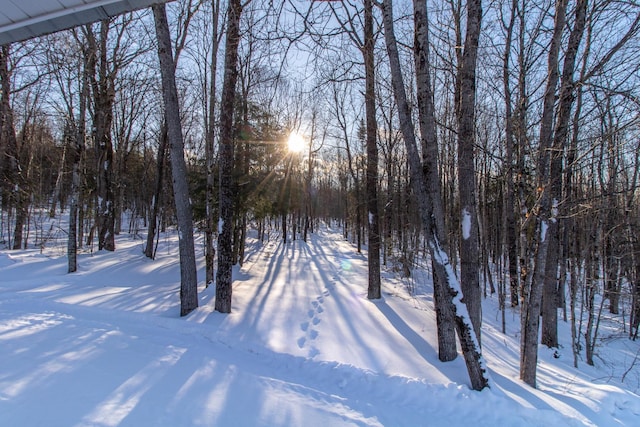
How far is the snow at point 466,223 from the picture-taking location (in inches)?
161

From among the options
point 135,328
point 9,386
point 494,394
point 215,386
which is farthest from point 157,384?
point 494,394

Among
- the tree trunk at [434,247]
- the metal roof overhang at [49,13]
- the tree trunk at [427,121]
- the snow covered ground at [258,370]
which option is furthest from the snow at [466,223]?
the metal roof overhang at [49,13]

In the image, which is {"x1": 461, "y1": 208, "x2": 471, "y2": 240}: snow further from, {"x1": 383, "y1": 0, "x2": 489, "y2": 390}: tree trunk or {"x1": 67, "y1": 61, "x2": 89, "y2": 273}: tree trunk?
{"x1": 67, "y1": 61, "x2": 89, "y2": 273}: tree trunk

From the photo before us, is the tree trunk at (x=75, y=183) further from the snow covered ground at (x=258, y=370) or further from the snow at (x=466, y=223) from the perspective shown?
the snow at (x=466, y=223)

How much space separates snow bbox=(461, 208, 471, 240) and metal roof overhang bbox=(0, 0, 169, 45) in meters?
3.93

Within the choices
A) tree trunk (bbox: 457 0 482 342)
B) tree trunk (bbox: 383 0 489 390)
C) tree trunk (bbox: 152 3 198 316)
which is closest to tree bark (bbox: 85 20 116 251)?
tree trunk (bbox: 152 3 198 316)

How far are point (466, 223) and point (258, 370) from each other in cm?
324

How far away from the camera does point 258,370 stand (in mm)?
3771

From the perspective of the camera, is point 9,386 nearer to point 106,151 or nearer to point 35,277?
point 35,277

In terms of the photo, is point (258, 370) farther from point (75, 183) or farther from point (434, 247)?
point (75, 183)

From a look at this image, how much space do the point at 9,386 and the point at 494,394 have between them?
472cm

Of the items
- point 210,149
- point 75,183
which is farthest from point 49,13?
point 75,183

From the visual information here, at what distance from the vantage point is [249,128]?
38.9 feet

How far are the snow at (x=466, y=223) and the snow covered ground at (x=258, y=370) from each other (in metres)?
1.68
